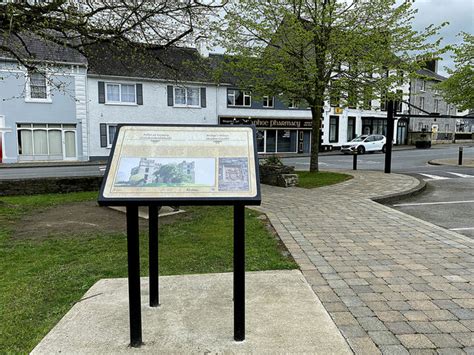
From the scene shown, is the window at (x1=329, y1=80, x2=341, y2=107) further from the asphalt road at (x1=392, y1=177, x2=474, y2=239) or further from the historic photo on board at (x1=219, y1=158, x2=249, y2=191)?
the historic photo on board at (x1=219, y1=158, x2=249, y2=191)

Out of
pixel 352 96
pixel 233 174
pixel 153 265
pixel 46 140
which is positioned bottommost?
pixel 153 265

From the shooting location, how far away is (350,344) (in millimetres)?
3012

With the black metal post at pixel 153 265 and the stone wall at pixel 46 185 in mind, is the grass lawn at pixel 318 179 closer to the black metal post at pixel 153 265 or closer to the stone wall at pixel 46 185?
the stone wall at pixel 46 185

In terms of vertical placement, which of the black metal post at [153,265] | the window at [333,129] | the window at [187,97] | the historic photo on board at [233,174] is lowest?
the black metal post at [153,265]

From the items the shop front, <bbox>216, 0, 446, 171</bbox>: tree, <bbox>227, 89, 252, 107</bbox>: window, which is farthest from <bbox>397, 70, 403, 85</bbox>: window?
the shop front

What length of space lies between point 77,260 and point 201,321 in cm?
257

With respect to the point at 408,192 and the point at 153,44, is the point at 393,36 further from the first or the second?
the point at 153,44

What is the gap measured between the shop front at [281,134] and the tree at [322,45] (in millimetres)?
17960

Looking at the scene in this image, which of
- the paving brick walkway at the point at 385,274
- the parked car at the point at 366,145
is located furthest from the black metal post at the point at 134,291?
the parked car at the point at 366,145

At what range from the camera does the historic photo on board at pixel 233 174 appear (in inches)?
115

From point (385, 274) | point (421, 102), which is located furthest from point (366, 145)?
point (385, 274)

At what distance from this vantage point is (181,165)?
3113 mm

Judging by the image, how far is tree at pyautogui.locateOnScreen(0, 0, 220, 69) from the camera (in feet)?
25.5

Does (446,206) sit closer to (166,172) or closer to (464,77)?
(166,172)
